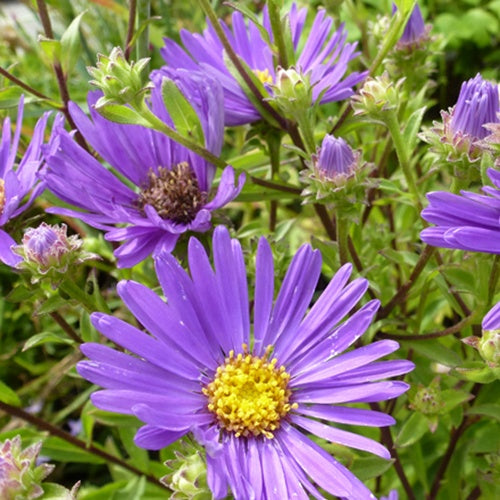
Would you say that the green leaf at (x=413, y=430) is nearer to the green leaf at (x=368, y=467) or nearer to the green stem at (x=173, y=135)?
the green leaf at (x=368, y=467)

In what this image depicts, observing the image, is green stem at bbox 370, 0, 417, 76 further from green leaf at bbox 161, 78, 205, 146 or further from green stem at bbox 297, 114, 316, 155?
green leaf at bbox 161, 78, 205, 146

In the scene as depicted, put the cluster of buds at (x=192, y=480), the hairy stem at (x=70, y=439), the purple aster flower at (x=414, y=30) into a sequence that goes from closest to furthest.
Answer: the cluster of buds at (x=192, y=480)
the hairy stem at (x=70, y=439)
the purple aster flower at (x=414, y=30)

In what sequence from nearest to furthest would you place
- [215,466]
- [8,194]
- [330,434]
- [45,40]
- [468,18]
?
1. [215,466]
2. [330,434]
3. [8,194]
4. [45,40]
5. [468,18]

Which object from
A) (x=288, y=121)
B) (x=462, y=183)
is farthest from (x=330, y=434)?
(x=288, y=121)

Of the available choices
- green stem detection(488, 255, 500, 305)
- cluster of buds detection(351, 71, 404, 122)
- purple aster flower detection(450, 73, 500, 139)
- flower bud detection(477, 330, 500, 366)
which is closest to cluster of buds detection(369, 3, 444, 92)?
cluster of buds detection(351, 71, 404, 122)

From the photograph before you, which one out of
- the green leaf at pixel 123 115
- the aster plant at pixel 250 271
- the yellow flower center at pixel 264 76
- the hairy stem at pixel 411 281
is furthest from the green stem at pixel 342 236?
the yellow flower center at pixel 264 76

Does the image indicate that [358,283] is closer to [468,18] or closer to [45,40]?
[45,40]

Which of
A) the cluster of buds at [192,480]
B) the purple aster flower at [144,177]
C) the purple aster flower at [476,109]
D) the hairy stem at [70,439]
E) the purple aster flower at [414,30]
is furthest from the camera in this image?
the purple aster flower at [414,30]
